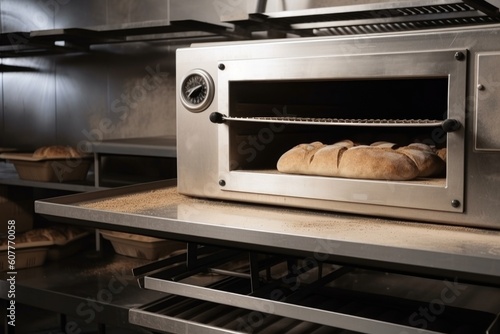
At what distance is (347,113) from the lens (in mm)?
1615

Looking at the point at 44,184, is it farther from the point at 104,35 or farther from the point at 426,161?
the point at 426,161

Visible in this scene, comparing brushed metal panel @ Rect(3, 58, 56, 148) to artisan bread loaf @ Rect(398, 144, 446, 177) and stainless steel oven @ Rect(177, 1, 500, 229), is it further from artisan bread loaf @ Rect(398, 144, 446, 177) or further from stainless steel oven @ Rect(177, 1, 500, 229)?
artisan bread loaf @ Rect(398, 144, 446, 177)

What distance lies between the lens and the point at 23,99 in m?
3.59

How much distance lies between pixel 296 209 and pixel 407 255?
41cm

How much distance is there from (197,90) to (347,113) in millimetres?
435

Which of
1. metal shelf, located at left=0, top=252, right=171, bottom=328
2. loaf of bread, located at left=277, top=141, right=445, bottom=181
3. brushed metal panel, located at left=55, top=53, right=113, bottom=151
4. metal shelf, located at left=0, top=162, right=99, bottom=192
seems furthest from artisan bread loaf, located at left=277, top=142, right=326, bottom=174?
brushed metal panel, located at left=55, top=53, right=113, bottom=151

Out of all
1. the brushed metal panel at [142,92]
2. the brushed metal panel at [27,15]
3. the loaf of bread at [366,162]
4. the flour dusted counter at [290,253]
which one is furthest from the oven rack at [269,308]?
the brushed metal panel at [27,15]

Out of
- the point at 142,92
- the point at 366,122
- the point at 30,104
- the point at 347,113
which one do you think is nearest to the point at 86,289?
the point at 142,92

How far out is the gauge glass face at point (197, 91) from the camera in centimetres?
137

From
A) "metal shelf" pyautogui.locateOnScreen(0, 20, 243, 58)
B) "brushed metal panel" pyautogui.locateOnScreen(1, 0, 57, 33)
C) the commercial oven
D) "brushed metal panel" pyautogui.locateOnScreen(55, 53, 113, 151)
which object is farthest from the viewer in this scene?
"brushed metal panel" pyautogui.locateOnScreen(1, 0, 57, 33)

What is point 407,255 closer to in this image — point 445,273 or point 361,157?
point 445,273

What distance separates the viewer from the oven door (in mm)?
1084

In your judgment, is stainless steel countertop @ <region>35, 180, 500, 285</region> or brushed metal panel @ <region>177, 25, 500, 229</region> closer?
stainless steel countertop @ <region>35, 180, 500, 285</region>

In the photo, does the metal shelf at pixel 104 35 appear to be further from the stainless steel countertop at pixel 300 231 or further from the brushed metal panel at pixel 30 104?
the stainless steel countertop at pixel 300 231
